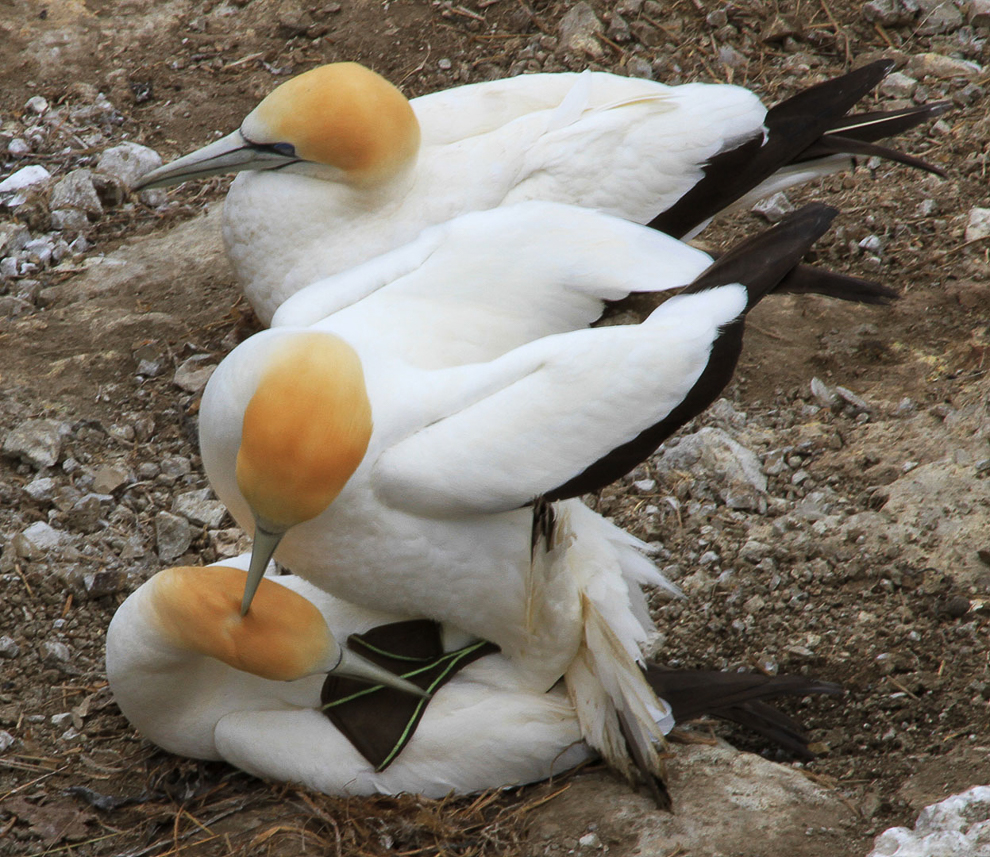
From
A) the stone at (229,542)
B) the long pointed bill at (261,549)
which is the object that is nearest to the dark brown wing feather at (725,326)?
the long pointed bill at (261,549)

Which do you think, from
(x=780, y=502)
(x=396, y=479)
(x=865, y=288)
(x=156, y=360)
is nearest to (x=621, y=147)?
(x=865, y=288)

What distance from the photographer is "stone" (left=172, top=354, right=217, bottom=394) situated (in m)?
4.15

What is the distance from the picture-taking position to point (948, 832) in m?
2.32

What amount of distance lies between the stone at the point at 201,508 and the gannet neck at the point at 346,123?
1068 millimetres

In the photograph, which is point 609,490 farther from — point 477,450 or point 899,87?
point 899,87

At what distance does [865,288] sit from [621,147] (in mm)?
815

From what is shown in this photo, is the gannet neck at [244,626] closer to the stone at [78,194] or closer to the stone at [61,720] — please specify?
the stone at [61,720]

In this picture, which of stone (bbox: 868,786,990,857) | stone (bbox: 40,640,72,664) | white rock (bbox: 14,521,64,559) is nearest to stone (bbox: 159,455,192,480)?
white rock (bbox: 14,521,64,559)

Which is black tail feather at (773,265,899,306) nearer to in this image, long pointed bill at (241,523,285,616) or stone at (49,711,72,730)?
long pointed bill at (241,523,285,616)

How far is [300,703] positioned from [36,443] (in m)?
1.40

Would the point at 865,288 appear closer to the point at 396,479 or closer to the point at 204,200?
the point at 396,479

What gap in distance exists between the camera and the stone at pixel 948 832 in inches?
89.8

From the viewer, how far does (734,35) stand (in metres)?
5.24

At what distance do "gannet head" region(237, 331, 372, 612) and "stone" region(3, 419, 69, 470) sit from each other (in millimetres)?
1497
